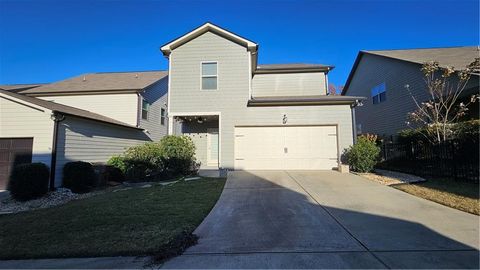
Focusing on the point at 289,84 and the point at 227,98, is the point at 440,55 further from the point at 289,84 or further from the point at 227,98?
the point at 227,98

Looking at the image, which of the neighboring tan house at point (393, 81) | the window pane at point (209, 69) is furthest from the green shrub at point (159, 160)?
the neighboring tan house at point (393, 81)

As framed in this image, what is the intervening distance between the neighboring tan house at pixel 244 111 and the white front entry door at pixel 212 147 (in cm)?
37

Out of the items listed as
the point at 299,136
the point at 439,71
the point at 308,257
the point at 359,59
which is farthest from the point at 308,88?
the point at 308,257

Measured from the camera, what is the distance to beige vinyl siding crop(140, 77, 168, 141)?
A: 61.7ft

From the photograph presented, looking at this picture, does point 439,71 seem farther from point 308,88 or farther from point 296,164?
point 296,164

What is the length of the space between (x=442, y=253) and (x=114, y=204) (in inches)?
284

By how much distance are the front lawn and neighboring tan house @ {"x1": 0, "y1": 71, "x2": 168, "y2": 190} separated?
12.5 metres

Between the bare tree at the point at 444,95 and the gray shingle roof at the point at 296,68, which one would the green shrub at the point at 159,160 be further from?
the bare tree at the point at 444,95

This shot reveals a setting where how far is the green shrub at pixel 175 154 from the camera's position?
1227cm

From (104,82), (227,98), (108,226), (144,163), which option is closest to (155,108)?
(104,82)

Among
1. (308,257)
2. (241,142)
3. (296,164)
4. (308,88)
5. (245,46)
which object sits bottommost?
(308,257)

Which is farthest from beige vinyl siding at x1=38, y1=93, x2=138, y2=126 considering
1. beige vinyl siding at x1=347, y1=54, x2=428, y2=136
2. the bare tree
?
beige vinyl siding at x1=347, y1=54, x2=428, y2=136

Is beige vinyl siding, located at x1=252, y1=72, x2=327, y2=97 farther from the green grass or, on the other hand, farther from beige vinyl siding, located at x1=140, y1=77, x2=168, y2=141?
the green grass

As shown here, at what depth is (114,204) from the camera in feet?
24.4
